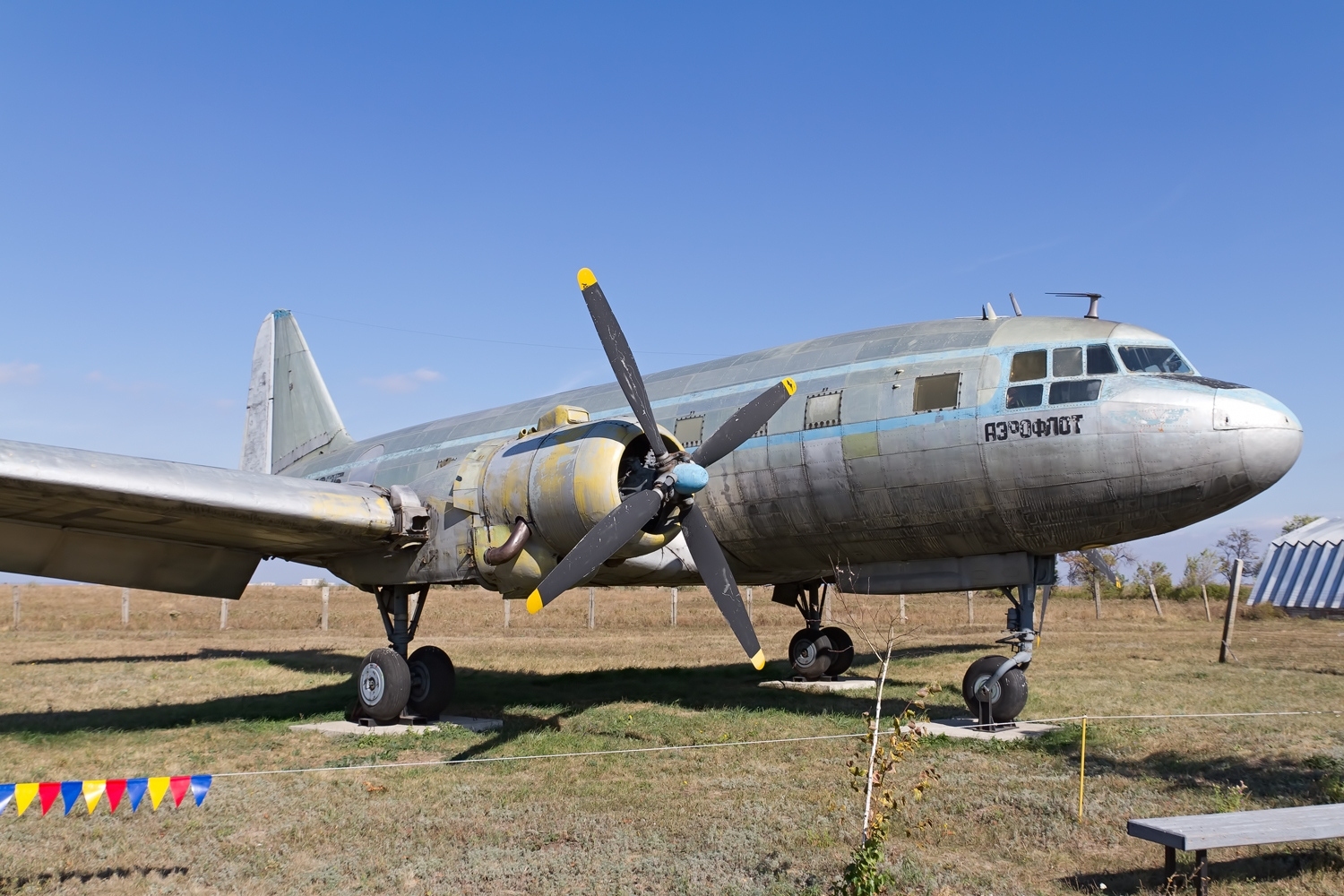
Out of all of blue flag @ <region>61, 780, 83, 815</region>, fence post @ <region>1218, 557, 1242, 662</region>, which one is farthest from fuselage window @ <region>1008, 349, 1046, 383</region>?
fence post @ <region>1218, 557, 1242, 662</region>

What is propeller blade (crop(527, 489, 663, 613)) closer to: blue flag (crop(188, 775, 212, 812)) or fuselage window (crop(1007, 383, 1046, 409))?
blue flag (crop(188, 775, 212, 812))

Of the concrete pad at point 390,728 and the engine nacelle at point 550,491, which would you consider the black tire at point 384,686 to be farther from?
the engine nacelle at point 550,491

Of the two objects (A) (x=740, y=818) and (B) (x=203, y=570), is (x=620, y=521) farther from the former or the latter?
(B) (x=203, y=570)

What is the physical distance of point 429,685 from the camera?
14.0m

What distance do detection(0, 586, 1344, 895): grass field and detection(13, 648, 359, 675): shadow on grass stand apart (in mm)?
265

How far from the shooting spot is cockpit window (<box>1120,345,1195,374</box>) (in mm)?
11523

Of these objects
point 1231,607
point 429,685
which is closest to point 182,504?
point 429,685

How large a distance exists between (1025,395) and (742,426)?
3464mm

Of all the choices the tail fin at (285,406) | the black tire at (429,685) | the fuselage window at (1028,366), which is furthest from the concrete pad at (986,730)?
the tail fin at (285,406)

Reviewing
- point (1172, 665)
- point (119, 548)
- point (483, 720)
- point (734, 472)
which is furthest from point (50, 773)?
point (1172, 665)

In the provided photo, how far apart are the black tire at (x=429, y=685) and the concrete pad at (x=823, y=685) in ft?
19.4

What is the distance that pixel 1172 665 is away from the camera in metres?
20.0

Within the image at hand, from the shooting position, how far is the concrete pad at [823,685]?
649 inches

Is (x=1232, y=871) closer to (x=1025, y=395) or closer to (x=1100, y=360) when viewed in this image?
(x=1025, y=395)
